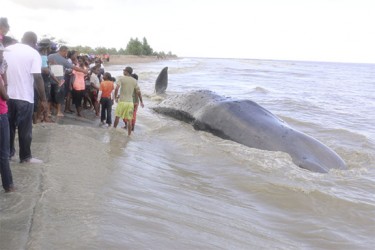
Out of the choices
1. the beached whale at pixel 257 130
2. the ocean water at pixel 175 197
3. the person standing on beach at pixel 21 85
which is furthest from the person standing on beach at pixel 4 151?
the beached whale at pixel 257 130

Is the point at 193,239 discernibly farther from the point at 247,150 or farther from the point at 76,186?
the point at 247,150

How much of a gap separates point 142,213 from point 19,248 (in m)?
1.45

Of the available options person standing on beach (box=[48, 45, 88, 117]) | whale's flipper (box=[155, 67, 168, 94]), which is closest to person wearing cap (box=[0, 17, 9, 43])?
person standing on beach (box=[48, 45, 88, 117])

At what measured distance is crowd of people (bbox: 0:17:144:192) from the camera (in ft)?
15.2

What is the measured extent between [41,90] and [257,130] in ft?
15.9

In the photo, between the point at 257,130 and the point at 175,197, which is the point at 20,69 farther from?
the point at 257,130

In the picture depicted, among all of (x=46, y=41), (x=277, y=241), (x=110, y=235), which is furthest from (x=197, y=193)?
(x=46, y=41)

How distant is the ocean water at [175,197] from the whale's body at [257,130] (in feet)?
0.78

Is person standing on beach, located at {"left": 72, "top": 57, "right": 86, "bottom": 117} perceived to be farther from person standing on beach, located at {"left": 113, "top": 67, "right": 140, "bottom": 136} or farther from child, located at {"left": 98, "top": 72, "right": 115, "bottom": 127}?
person standing on beach, located at {"left": 113, "top": 67, "right": 140, "bottom": 136}

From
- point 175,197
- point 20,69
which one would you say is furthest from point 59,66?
point 175,197

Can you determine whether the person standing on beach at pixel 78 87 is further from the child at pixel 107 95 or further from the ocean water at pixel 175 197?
the ocean water at pixel 175 197

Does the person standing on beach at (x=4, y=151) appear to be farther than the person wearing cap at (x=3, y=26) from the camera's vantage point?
No

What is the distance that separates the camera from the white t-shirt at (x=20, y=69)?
5.23 m

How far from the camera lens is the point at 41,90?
5.64 metres
